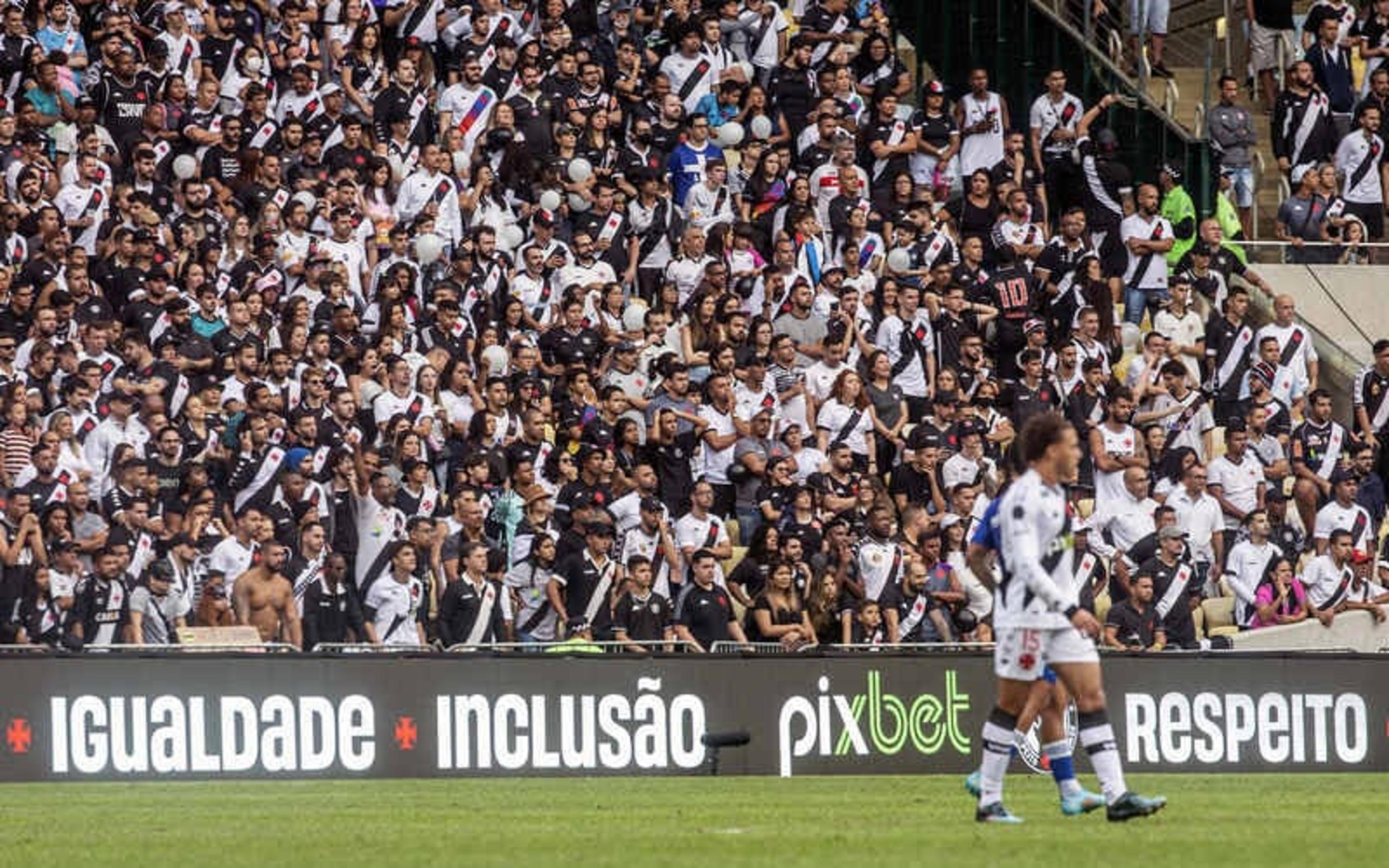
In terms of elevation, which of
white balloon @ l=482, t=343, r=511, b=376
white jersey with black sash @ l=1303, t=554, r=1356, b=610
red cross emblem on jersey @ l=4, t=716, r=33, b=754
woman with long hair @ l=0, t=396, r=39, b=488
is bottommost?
red cross emblem on jersey @ l=4, t=716, r=33, b=754

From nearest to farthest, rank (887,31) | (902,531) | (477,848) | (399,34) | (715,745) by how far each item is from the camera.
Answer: (477,848) → (715,745) → (902,531) → (399,34) → (887,31)

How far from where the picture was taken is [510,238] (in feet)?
89.1

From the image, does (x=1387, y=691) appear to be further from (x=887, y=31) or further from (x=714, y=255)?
(x=887, y=31)

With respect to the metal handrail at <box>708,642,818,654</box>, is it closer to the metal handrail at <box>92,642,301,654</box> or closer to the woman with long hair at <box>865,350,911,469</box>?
the metal handrail at <box>92,642,301,654</box>

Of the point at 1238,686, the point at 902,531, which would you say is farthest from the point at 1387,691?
the point at 902,531

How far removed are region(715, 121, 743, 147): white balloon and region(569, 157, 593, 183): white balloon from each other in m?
1.86

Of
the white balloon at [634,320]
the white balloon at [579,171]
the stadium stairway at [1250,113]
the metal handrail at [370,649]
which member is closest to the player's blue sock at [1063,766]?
the metal handrail at [370,649]

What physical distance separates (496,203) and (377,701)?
7.96 meters

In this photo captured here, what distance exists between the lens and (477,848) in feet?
42.8

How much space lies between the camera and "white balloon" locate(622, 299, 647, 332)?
1055 inches

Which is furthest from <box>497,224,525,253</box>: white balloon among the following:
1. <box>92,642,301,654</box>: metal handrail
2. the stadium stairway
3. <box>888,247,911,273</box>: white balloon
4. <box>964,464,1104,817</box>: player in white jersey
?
<box>964,464,1104,817</box>: player in white jersey

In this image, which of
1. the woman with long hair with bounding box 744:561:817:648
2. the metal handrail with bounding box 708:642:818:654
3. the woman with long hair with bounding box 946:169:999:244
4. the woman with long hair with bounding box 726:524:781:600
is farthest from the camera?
the woman with long hair with bounding box 946:169:999:244

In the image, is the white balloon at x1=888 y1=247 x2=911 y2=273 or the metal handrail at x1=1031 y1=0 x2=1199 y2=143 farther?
the metal handrail at x1=1031 y1=0 x2=1199 y2=143

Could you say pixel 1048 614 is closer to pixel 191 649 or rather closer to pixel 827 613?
pixel 191 649
